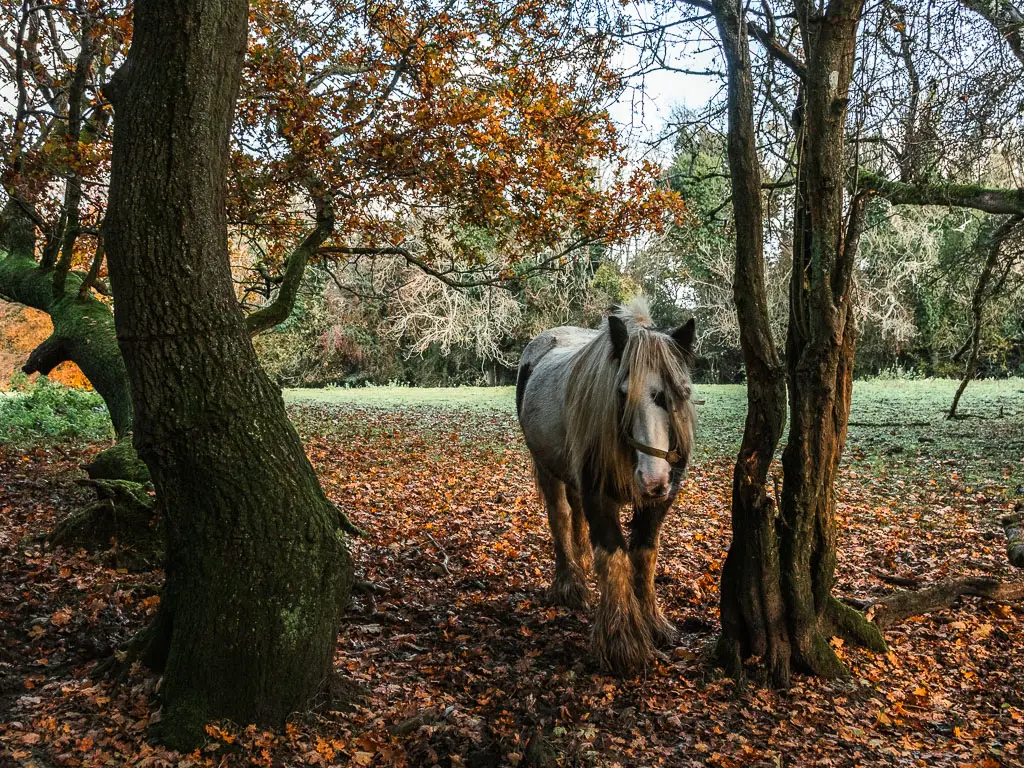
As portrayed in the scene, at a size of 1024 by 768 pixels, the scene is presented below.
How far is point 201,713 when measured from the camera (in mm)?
3141

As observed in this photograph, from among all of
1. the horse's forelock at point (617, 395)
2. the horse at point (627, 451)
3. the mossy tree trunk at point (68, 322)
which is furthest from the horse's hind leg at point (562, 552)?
the mossy tree trunk at point (68, 322)

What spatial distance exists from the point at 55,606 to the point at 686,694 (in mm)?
3596

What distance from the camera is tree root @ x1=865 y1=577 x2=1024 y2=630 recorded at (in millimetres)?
4676

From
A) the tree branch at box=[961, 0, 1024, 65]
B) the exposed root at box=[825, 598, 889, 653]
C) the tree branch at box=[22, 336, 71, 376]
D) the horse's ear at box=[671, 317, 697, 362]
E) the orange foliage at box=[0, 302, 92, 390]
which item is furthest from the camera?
the orange foliage at box=[0, 302, 92, 390]

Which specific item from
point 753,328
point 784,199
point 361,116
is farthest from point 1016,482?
point 361,116

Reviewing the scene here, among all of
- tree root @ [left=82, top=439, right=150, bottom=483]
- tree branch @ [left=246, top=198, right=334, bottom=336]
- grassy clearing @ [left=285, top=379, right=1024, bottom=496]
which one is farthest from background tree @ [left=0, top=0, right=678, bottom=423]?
grassy clearing @ [left=285, top=379, right=1024, bottom=496]

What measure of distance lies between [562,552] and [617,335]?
2.10m

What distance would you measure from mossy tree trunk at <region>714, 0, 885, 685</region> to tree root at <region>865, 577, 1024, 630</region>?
0.86 m

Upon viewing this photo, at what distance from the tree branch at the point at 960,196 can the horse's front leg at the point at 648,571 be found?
19.7 feet

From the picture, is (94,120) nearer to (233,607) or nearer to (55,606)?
(55,606)

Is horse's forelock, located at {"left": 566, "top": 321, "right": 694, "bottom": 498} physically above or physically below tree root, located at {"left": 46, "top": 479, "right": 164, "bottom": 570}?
above

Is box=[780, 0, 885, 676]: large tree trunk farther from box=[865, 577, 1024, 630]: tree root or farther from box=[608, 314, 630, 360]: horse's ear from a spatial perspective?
box=[608, 314, 630, 360]: horse's ear

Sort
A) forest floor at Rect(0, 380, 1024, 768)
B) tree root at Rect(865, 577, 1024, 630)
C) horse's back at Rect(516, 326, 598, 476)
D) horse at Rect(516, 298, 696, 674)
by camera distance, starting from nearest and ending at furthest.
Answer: forest floor at Rect(0, 380, 1024, 768), horse at Rect(516, 298, 696, 674), tree root at Rect(865, 577, 1024, 630), horse's back at Rect(516, 326, 598, 476)

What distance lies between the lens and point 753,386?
13.0ft
